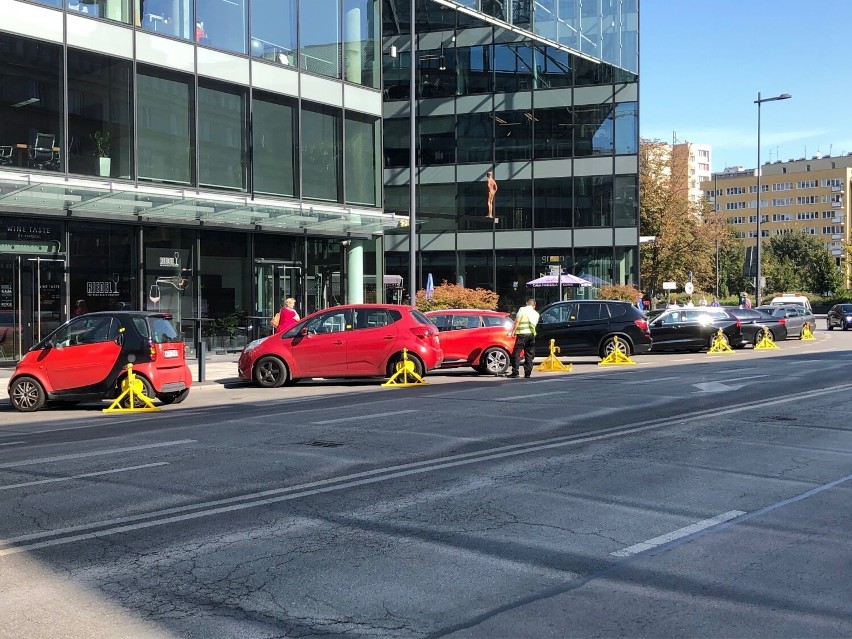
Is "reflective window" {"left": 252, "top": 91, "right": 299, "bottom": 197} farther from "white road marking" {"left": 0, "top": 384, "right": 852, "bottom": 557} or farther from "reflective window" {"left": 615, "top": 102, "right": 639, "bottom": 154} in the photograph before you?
"reflective window" {"left": 615, "top": 102, "right": 639, "bottom": 154}

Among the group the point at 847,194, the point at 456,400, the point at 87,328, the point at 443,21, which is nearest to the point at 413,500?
the point at 456,400

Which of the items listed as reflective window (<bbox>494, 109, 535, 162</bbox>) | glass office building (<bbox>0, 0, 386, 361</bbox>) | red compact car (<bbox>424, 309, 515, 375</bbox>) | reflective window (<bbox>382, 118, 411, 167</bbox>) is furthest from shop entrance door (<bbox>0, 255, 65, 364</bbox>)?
reflective window (<bbox>494, 109, 535, 162</bbox>)

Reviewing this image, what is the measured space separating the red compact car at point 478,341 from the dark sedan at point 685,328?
1003 cm

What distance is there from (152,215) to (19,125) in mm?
3745

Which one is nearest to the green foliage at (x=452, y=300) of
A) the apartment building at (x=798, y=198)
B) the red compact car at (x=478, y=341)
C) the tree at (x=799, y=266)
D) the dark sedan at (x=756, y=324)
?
the dark sedan at (x=756, y=324)

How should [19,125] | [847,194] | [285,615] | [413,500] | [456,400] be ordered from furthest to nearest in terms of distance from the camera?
[847,194]
[19,125]
[456,400]
[413,500]
[285,615]

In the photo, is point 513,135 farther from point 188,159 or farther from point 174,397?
point 174,397

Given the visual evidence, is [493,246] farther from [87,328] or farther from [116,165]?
[87,328]

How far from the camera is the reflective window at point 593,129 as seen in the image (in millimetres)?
42188

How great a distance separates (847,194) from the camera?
490 ft

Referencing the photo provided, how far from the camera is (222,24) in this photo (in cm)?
2519

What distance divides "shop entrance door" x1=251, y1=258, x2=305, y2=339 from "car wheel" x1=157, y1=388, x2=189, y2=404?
1030cm

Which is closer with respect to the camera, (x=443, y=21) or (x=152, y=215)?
(x=152, y=215)

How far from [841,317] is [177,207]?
133ft
